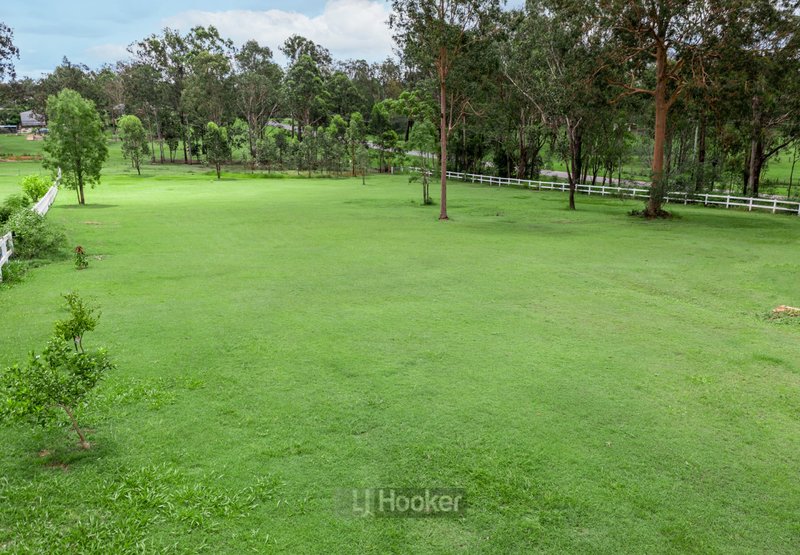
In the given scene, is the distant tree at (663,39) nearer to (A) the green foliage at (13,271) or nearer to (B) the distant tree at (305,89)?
(A) the green foliage at (13,271)

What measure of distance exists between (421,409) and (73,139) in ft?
105

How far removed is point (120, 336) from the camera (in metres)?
9.36

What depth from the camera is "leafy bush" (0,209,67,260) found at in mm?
15984

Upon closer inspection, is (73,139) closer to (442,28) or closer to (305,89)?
(442,28)

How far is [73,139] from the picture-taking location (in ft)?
101

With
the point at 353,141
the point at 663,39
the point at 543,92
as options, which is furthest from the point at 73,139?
the point at 353,141

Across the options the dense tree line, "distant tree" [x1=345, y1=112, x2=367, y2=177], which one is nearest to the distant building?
the dense tree line

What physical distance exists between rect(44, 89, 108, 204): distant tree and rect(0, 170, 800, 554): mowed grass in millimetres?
19419

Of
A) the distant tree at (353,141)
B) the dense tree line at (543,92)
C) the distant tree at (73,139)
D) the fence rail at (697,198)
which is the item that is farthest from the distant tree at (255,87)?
the fence rail at (697,198)

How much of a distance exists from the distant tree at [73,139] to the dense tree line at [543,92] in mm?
18954

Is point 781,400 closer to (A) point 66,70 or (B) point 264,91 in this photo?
(B) point 264,91

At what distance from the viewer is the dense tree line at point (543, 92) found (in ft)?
78.7

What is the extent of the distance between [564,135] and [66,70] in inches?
3816

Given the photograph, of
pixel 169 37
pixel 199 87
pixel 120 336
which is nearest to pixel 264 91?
pixel 199 87
